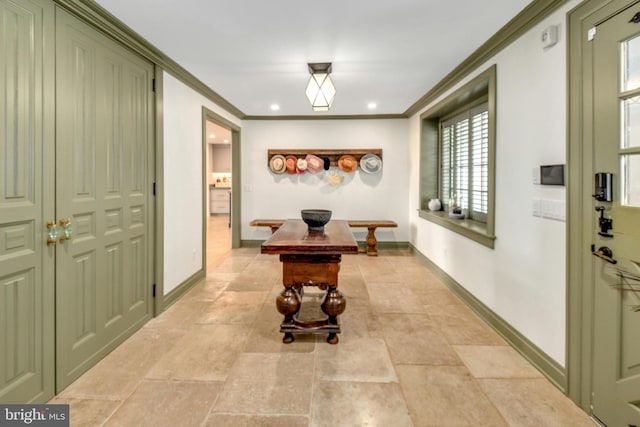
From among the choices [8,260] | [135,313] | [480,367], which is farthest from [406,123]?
[8,260]

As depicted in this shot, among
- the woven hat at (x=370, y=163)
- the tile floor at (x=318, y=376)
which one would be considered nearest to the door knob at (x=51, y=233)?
the tile floor at (x=318, y=376)

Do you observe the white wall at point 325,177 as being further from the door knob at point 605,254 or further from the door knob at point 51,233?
the door knob at point 605,254

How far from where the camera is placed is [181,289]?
340 cm

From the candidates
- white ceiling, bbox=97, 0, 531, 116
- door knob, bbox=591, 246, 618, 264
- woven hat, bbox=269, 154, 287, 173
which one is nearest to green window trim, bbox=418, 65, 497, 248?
white ceiling, bbox=97, 0, 531, 116

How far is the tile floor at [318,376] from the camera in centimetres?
166

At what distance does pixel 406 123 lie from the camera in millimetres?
5449

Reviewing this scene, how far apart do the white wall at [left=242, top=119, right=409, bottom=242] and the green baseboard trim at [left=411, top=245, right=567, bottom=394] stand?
214cm

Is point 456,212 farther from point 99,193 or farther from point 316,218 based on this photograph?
point 99,193

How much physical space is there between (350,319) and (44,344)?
2.13 m

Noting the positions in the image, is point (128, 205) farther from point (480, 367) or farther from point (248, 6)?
point (480, 367)

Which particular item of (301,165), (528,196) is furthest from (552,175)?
(301,165)

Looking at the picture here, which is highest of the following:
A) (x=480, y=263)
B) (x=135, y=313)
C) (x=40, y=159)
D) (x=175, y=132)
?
(x=175, y=132)

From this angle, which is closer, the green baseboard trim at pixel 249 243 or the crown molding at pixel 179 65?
the crown molding at pixel 179 65

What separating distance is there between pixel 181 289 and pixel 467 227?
3.08 meters
